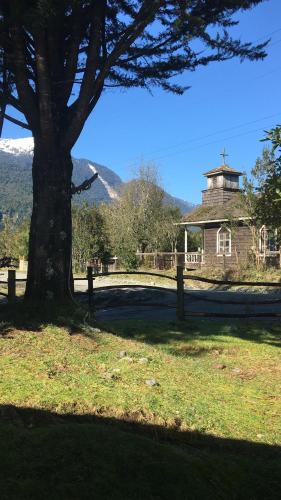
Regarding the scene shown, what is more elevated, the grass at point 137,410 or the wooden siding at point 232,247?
the wooden siding at point 232,247

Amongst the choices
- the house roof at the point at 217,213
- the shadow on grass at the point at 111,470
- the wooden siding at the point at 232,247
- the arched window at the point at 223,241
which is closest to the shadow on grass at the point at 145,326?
the shadow on grass at the point at 111,470

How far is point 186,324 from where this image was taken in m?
9.67

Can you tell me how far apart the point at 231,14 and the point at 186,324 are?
214 inches

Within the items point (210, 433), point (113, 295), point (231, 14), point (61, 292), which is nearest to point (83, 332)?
point (61, 292)

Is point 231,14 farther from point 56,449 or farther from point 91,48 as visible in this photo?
point 56,449

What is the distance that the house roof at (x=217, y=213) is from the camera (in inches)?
1187

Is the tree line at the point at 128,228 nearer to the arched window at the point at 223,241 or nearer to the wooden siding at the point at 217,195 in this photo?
the wooden siding at the point at 217,195

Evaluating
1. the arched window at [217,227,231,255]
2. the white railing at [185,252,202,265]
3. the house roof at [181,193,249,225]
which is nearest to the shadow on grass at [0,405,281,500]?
the house roof at [181,193,249,225]

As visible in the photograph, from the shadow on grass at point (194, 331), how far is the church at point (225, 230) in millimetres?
16998

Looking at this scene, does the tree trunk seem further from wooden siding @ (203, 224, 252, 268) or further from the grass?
wooden siding @ (203, 224, 252, 268)

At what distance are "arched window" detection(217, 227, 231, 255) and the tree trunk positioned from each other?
2539cm

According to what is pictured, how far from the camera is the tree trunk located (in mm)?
7102

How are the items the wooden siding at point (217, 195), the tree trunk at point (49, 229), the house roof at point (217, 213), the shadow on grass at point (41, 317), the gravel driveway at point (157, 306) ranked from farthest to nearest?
the wooden siding at point (217, 195)
the house roof at point (217, 213)
the gravel driveway at point (157, 306)
the tree trunk at point (49, 229)
the shadow on grass at point (41, 317)

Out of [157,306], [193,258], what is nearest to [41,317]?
[157,306]
